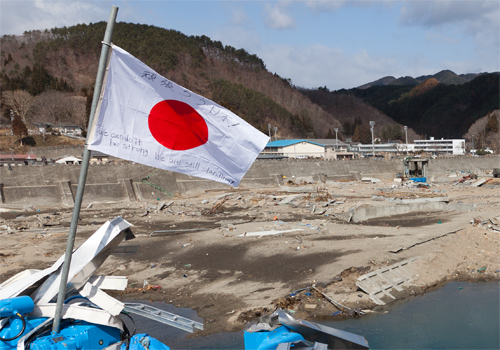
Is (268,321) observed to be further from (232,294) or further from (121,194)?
(121,194)

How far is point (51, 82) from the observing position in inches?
4035

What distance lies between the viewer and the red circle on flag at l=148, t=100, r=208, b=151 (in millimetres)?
5188

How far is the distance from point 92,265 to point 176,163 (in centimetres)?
168

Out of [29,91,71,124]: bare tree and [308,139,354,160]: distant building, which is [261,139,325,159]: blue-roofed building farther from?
[29,91,71,124]: bare tree

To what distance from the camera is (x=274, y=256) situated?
16.9 meters

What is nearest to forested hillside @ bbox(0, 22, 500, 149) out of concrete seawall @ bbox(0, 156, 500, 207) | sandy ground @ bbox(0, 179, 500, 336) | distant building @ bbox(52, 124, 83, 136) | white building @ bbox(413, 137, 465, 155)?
distant building @ bbox(52, 124, 83, 136)

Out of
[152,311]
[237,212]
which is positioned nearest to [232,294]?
[152,311]

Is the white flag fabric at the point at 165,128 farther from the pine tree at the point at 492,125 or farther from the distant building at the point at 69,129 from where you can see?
the pine tree at the point at 492,125

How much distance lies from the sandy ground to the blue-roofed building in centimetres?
5655

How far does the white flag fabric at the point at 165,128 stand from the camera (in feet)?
16.2

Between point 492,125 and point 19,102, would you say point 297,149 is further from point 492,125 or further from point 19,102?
point 492,125

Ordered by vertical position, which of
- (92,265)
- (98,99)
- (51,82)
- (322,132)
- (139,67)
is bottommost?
(92,265)

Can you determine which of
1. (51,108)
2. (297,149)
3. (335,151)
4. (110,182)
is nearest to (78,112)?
(51,108)

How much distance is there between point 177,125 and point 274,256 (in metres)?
12.3
